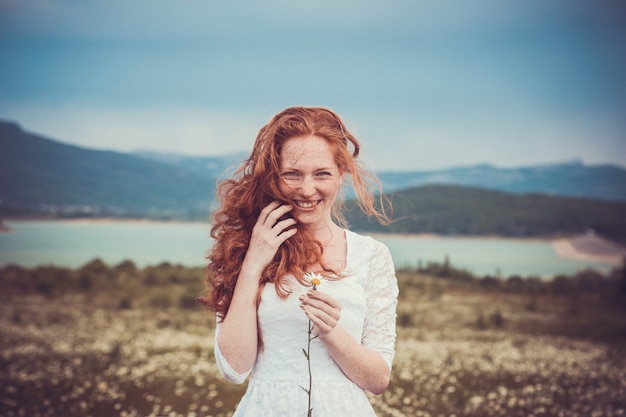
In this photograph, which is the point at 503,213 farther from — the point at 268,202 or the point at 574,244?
the point at 268,202

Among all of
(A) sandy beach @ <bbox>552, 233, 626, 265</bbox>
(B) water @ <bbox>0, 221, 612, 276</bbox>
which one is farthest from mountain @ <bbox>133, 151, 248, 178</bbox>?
(A) sandy beach @ <bbox>552, 233, 626, 265</bbox>

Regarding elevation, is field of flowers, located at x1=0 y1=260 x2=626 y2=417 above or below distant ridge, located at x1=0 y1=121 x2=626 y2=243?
below

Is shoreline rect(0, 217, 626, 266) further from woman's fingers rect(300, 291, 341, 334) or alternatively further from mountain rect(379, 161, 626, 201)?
woman's fingers rect(300, 291, 341, 334)

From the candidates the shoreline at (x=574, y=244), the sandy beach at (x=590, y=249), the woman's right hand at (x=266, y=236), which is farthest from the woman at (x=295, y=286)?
the sandy beach at (x=590, y=249)

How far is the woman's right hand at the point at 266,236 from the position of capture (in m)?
1.67

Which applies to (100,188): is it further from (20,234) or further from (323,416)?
(323,416)

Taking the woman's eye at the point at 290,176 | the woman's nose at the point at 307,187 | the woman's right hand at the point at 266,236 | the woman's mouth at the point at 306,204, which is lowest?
the woman's right hand at the point at 266,236

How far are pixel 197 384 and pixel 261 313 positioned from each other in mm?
4894

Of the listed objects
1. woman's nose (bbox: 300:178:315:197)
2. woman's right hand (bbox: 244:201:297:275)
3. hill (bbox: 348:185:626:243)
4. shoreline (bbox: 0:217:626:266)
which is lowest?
shoreline (bbox: 0:217:626:266)

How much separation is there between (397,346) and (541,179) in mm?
7371

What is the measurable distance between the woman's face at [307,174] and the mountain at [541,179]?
1100cm

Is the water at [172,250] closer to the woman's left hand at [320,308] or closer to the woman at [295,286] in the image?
the woman at [295,286]

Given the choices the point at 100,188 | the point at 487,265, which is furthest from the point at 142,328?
the point at 487,265

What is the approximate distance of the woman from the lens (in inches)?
66.2
